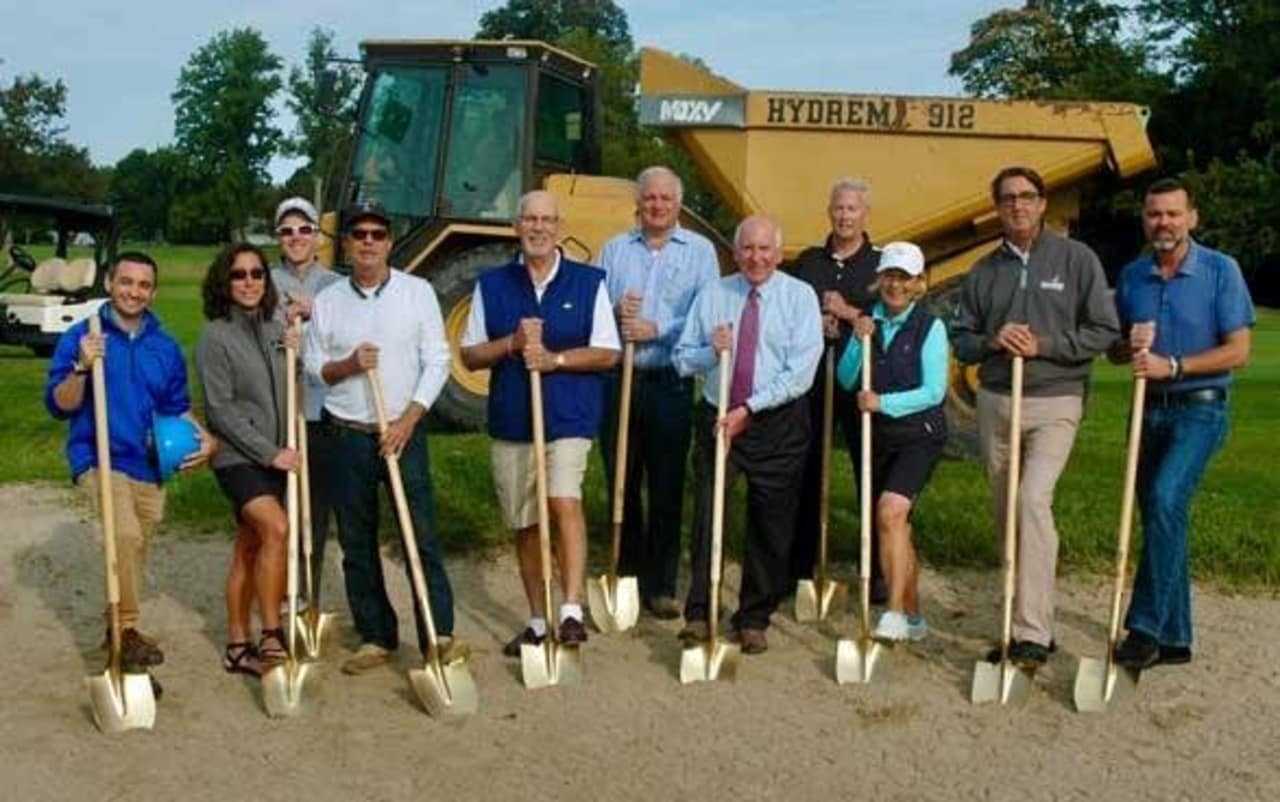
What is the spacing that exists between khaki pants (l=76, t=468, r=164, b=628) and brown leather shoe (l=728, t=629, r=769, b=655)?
252 cm

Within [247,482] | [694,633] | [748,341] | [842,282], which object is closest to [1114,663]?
[694,633]

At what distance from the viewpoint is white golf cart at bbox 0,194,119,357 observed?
23.3 m

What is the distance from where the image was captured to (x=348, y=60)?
12836 millimetres

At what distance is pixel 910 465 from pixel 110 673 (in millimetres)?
3366

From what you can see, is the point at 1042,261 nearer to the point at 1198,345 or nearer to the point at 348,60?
the point at 1198,345

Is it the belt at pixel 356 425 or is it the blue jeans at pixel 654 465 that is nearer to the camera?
the belt at pixel 356 425

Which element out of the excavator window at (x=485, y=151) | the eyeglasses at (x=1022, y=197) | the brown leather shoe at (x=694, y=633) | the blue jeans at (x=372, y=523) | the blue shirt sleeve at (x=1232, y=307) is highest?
→ the excavator window at (x=485, y=151)

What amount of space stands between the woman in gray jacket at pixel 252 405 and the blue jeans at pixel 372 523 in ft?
A: 0.84

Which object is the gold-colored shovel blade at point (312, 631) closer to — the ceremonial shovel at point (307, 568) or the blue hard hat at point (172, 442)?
the ceremonial shovel at point (307, 568)

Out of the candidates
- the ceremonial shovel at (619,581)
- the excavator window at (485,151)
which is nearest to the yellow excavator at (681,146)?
the excavator window at (485,151)

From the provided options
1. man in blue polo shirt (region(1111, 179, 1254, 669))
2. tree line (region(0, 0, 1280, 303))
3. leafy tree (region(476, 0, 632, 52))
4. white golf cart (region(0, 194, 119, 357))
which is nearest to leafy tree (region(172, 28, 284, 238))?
tree line (region(0, 0, 1280, 303))

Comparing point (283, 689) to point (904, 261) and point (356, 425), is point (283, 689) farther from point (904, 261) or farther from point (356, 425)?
point (904, 261)

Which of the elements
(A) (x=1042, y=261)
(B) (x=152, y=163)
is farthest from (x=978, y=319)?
(B) (x=152, y=163)

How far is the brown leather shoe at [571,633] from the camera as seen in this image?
21.8 ft
